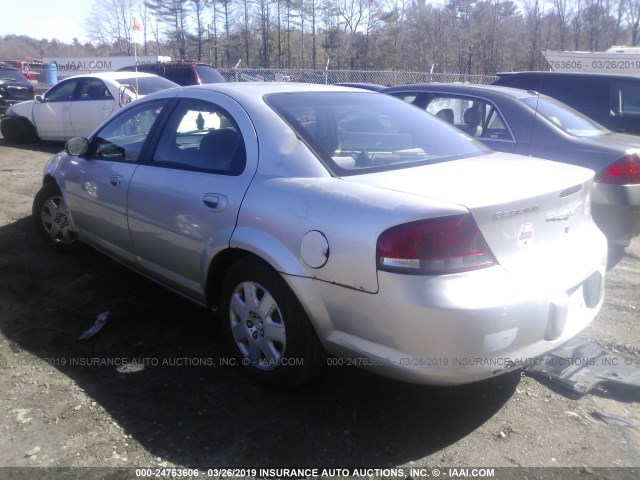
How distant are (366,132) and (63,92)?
386 inches

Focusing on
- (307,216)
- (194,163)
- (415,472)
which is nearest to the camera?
(415,472)

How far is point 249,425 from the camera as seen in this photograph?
2.90 m

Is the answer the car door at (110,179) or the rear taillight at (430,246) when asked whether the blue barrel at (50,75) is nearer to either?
the car door at (110,179)

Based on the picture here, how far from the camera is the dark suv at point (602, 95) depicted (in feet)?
24.2

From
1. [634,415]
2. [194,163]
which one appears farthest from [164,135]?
[634,415]

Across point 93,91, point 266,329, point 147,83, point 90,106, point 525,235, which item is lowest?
point 266,329

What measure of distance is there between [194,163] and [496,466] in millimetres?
2347

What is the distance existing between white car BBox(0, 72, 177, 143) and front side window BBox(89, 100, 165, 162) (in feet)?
19.7

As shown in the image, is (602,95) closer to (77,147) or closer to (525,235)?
(525,235)

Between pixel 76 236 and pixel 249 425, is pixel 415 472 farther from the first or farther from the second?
pixel 76 236

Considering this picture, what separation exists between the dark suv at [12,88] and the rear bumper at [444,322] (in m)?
18.5

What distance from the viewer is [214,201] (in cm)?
→ 327

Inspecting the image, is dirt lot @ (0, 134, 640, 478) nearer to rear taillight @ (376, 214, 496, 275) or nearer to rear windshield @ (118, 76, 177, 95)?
rear taillight @ (376, 214, 496, 275)

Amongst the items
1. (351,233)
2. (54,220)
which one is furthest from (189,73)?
(351,233)
